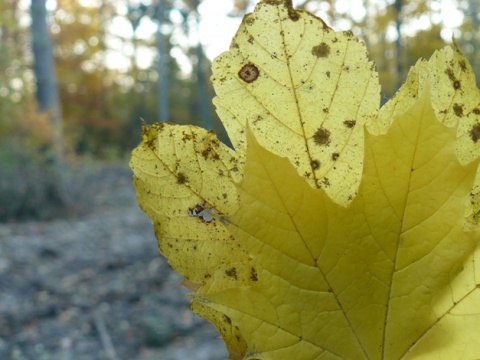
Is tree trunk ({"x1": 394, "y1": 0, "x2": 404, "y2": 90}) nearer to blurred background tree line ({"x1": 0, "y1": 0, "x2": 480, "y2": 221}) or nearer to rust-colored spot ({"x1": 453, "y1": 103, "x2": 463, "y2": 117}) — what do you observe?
blurred background tree line ({"x1": 0, "y1": 0, "x2": 480, "y2": 221})

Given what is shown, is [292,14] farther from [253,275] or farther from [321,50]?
[253,275]

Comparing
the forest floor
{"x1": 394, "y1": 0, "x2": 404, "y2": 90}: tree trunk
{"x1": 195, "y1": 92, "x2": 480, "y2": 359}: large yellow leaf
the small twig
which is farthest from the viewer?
{"x1": 394, "y1": 0, "x2": 404, "y2": 90}: tree trunk

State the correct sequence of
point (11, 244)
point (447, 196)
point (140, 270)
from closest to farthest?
point (447, 196), point (140, 270), point (11, 244)

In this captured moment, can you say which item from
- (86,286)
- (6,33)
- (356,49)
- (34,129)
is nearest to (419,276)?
(356,49)

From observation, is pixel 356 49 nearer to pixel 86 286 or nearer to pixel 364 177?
pixel 364 177

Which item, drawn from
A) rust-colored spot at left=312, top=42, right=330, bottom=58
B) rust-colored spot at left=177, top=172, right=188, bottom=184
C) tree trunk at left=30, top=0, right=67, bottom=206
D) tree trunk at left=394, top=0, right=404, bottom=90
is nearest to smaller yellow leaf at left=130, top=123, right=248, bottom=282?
rust-colored spot at left=177, top=172, right=188, bottom=184

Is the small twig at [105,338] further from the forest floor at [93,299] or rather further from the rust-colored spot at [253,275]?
the rust-colored spot at [253,275]

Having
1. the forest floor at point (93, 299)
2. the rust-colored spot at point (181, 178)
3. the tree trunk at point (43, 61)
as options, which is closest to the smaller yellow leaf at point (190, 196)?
the rust-colored spot at point (181, 178)
